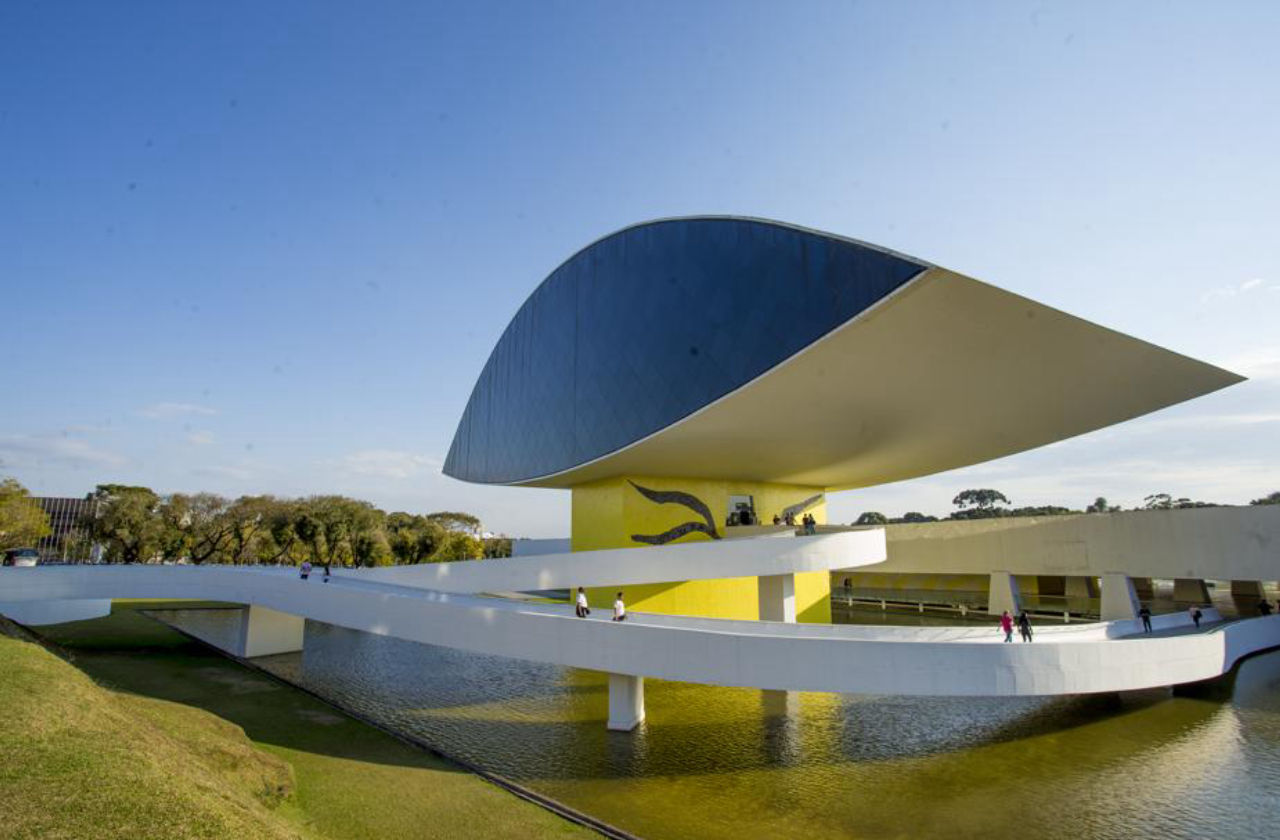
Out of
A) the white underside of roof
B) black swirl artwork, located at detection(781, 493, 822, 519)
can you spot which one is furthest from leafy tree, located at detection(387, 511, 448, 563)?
black swirl artwork, located at detection(781, 493, 822, 519)

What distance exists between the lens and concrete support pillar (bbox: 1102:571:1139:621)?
90.2 feet

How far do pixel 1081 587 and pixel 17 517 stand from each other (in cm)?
5601

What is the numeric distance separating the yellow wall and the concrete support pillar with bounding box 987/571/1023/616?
947cm

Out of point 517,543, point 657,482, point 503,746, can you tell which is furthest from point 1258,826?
point 517,543

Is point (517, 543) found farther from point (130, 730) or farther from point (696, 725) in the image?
point (130, 730)

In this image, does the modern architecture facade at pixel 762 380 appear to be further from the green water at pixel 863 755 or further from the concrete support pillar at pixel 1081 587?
the concrete support pillar at pixel 1081 587

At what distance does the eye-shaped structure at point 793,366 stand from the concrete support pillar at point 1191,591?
14.1 meters

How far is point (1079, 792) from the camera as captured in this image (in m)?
10.8

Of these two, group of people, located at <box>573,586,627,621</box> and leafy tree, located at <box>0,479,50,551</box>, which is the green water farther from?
leafy tree, located at <box>0,479,50,551</box>

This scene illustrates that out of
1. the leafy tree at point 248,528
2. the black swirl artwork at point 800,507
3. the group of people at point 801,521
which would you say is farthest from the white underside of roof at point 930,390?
the leafy tree at point 248,528

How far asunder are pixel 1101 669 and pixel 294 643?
23328mm

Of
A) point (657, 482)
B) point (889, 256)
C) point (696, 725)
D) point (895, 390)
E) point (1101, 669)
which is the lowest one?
point (696, 725)

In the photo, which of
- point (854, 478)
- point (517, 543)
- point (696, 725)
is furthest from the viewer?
point (517, 543)

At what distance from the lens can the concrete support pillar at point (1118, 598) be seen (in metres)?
27.5
